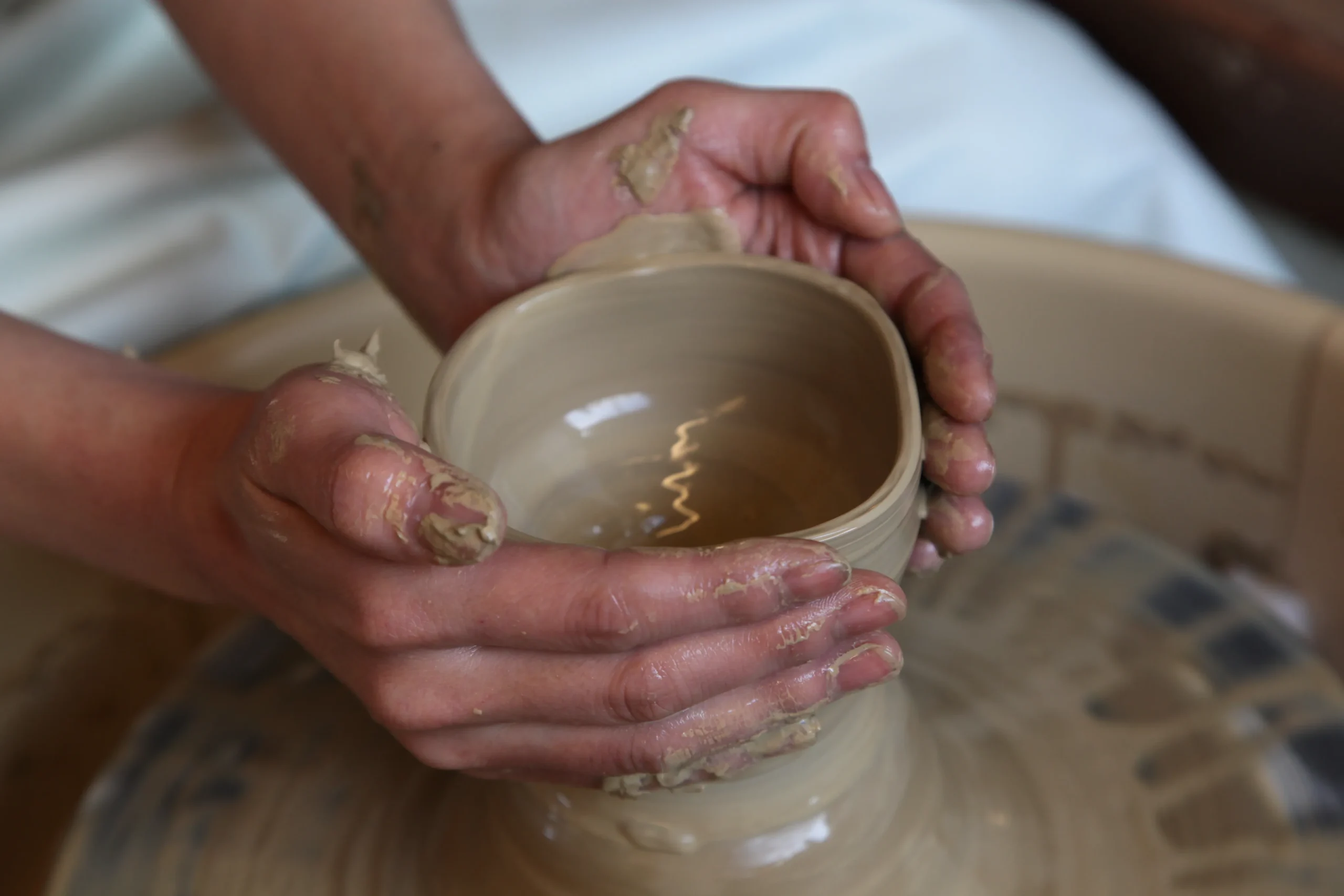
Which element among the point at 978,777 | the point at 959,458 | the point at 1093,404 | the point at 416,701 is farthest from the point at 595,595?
the point at 1093,404

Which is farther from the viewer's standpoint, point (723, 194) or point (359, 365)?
point (723, 194)

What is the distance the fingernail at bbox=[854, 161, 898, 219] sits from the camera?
805 mm

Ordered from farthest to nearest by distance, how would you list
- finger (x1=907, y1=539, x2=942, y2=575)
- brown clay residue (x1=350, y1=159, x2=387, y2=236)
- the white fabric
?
the white fabric < brown clay residue (x1=350, y1=159, x2=387, y2=236) < finger (x1=907, y1=539, x2=942, y2=575)

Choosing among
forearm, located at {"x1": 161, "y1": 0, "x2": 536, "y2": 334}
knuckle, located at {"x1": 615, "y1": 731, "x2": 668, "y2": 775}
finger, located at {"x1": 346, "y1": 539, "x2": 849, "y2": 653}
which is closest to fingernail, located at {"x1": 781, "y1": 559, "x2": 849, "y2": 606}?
finger, located at {"x1": 346, "y1": 539, "x2": 849, "y2": 653}

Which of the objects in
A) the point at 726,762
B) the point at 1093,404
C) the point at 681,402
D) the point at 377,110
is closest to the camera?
the point at 726,762

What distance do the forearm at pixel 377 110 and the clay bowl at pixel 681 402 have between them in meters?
0.19

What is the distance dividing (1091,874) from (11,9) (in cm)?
117

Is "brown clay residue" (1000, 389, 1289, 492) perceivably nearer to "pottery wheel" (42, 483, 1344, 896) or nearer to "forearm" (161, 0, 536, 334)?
"pottery wheel" (42, 483, 1344, 896)

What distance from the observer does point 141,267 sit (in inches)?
43.3

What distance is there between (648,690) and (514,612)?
0.07 metres

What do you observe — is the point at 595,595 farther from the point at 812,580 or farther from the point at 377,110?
the point at 377,110

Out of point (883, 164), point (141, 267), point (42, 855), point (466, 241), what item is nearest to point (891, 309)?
point (466, 241)

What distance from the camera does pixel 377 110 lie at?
981 mm

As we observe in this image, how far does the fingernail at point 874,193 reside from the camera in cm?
81
